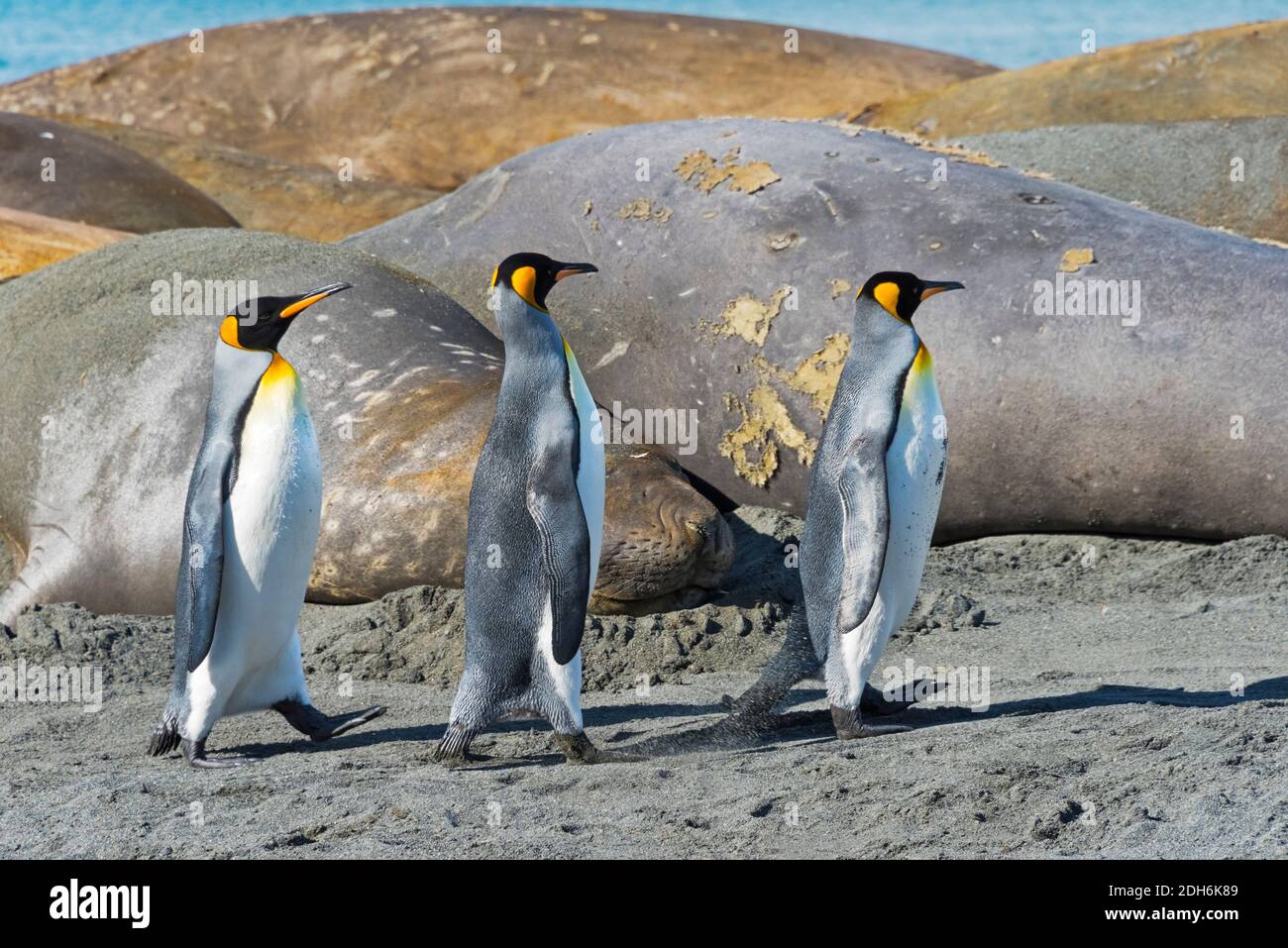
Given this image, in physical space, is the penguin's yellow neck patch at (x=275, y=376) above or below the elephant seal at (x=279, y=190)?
below

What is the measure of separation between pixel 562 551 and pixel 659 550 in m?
1.02

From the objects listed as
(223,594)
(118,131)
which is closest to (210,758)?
(223,594)

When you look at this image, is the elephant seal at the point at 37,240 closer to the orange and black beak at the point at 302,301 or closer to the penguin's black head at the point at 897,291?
the orange and black beak at the point at 302,301

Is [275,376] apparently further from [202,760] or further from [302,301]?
[202,760]

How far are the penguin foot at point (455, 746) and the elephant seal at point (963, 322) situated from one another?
2.40m

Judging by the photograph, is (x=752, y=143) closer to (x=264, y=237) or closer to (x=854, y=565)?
(x=264, y=237)

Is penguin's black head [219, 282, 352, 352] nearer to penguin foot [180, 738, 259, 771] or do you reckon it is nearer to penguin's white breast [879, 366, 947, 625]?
penguin foot [180, 738, 259, 771]

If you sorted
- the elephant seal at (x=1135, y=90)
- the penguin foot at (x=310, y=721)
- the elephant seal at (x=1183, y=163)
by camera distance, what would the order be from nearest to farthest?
1. the penguin foot at (x=310, y=721)
2. the elephant seal at (x=1183, y=163)
3. the elephant seal at (x=1135, y=90)

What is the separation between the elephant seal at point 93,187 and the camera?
8836 mm

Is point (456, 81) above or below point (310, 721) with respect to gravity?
above

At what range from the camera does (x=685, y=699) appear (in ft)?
14.1

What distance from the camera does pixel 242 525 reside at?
385 centimetres

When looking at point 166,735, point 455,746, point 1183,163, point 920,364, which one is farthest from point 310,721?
point 1183,163

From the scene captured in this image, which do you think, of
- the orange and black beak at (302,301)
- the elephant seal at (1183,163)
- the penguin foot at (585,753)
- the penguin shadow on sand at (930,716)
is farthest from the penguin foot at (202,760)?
the elephant seal at (1183,163)
